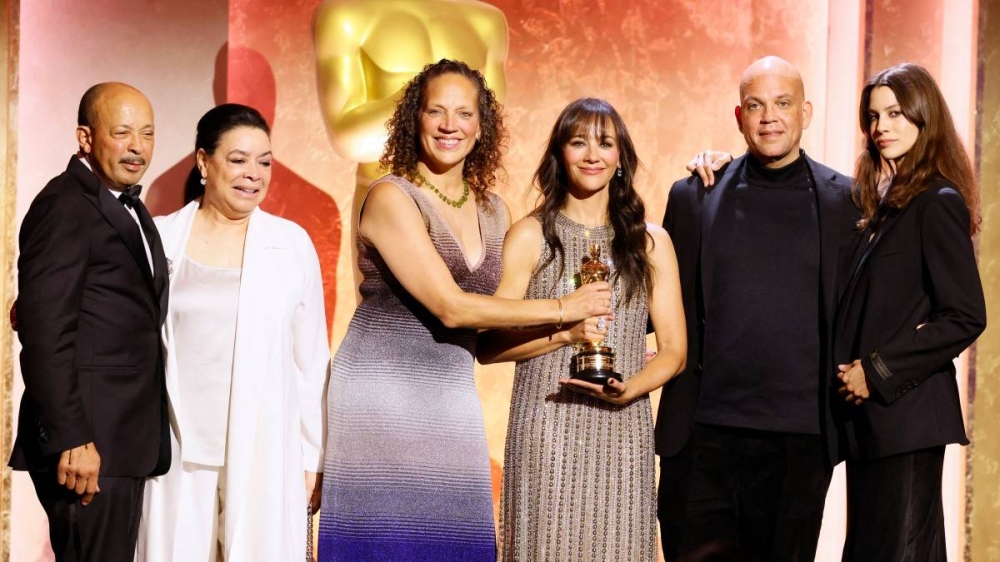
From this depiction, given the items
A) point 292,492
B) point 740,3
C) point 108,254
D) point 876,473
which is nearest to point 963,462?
point 876,473

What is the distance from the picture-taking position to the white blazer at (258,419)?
2.84 metres

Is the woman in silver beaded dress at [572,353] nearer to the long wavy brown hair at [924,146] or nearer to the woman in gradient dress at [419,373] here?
the woman in gradient dress at [419,373]

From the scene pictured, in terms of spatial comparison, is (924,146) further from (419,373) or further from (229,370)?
(229,370)

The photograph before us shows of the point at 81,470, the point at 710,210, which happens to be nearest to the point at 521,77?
the point at 710,210

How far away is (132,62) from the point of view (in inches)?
188

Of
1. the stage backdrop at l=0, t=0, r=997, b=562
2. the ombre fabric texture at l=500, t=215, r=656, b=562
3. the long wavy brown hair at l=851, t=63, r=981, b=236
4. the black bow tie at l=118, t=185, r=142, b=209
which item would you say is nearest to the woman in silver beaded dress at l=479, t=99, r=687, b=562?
the ombre fabric texture at l=500, t=215, r=656, b=562

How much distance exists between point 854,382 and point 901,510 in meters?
0.35

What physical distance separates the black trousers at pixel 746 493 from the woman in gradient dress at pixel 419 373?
615 mm

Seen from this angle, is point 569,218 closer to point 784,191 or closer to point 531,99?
point 784,191

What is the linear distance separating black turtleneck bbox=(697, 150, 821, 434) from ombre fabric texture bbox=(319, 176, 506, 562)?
0.73 meters

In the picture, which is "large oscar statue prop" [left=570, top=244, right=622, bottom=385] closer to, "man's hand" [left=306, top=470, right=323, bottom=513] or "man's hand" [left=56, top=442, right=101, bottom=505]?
"man's hand" [left=306, top=470, right=323, bottom=513]

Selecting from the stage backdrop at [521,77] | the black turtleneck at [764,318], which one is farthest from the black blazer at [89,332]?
the stage backdrop at [521,77]

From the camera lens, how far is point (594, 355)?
2771 mm

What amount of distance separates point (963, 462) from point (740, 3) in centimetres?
228
